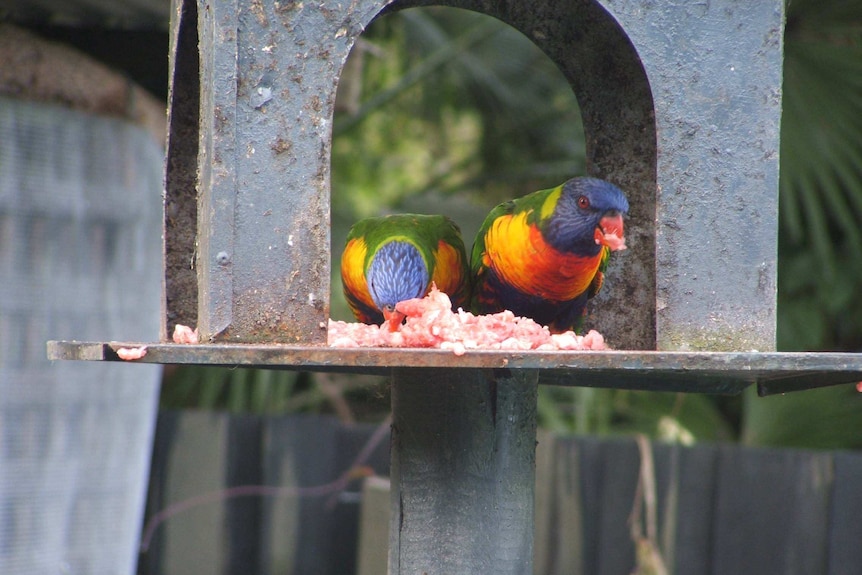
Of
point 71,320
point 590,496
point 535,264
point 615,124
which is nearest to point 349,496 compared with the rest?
point 590,496

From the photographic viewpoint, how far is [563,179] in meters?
3.66

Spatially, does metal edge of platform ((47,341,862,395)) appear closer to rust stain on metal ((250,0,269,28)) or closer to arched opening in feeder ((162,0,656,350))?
arched opening in feeder ((162,0,656,350))

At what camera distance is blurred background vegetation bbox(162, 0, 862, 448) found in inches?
116

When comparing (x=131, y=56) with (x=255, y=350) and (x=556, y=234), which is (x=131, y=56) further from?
(x=255, y=350)

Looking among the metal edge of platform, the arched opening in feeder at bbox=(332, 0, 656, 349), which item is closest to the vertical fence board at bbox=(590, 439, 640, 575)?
the arched opening in feeder at bbox=(332, 0, 656, 349)

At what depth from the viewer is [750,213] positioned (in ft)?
5.08

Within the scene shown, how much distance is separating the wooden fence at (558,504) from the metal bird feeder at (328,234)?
1.33 m

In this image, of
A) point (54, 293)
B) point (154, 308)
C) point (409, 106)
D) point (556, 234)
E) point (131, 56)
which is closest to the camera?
point (556, 234)

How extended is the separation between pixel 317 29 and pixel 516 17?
0.54m

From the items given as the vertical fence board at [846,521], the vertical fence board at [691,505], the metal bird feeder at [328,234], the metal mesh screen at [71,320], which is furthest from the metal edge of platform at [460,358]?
the vertical fence board at [691,505]

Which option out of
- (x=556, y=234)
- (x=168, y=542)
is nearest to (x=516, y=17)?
(x=556, y=234)

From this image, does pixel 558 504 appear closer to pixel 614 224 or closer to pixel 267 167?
pixel 614 224

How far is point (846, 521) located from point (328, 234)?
204cm

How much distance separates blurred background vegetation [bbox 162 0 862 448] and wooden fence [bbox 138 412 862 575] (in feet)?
0.81
